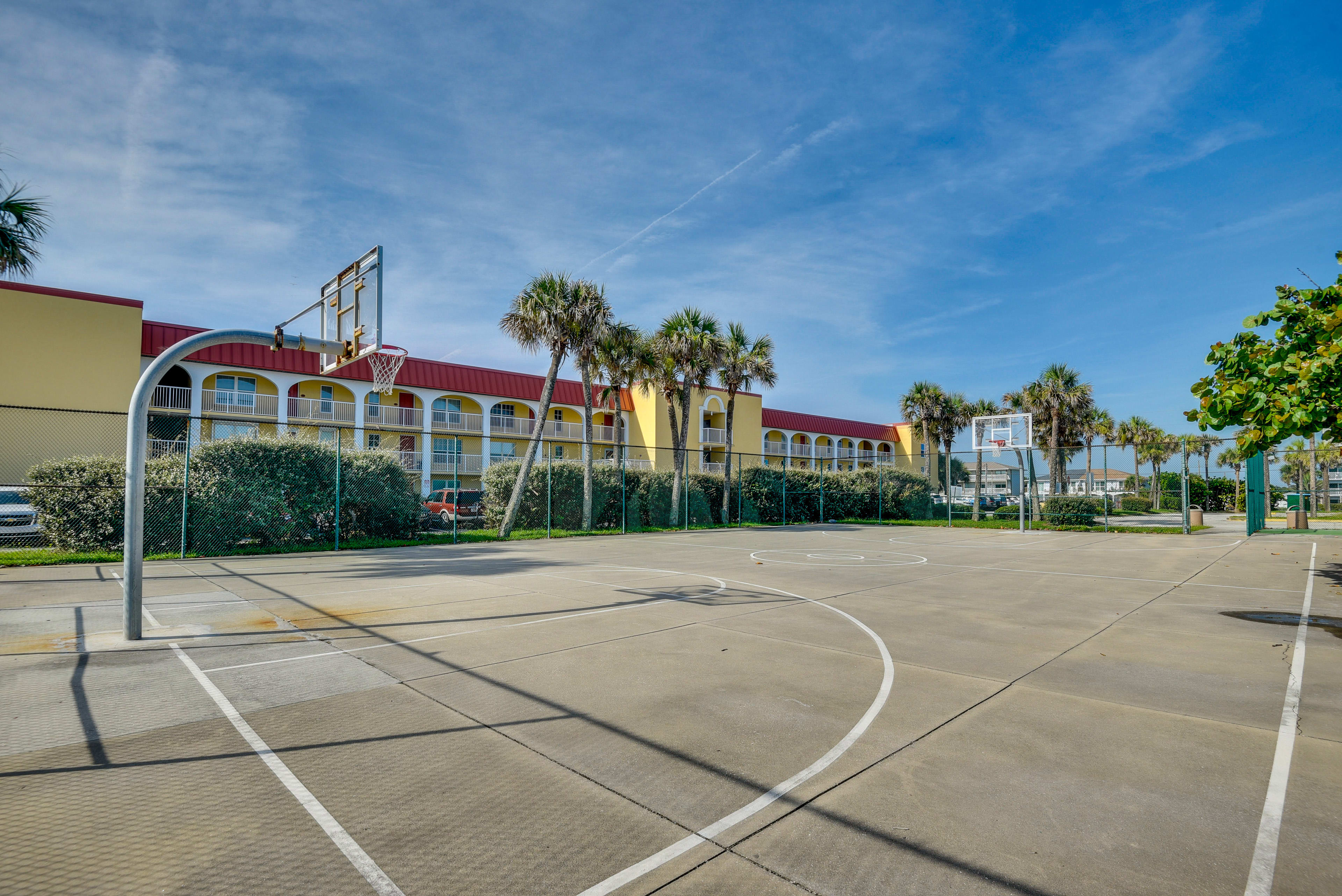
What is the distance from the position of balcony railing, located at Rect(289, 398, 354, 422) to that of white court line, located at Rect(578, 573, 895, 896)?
3313 centimetres

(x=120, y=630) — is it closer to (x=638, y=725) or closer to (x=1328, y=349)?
(x=638, y=725)

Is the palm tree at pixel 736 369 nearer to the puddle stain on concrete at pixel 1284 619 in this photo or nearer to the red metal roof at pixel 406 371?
the red metal roof at pixel 406 371

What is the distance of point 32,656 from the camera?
5809 mm

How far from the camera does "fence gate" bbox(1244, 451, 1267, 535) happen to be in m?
22.7

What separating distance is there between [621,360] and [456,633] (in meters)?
19.6

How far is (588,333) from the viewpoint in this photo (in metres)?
21.8

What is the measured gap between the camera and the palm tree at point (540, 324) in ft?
69.7

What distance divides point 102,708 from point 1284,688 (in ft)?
28.5

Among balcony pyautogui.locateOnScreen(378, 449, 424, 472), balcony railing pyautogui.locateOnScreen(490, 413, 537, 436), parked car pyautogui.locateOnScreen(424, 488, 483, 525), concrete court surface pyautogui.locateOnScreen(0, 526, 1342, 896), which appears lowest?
concrete court surface pyautogui.locateOnScreen(0, 526, 1342, 896)

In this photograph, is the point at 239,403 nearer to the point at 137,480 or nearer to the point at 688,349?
the point at 688,349

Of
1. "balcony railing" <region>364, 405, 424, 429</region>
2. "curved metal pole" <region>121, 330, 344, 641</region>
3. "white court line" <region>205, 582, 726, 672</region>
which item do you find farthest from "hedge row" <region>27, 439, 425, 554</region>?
"balcony railing" <region>364, 405, 424, 429</region>

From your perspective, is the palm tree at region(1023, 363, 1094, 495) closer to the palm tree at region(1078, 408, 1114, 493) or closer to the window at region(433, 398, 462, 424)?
the palm tree at region(1078, 408, 1114, 493)

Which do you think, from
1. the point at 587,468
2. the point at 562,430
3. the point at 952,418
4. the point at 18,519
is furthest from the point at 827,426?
the point at 18,519

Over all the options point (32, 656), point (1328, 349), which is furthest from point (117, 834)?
point (1328, 349)
